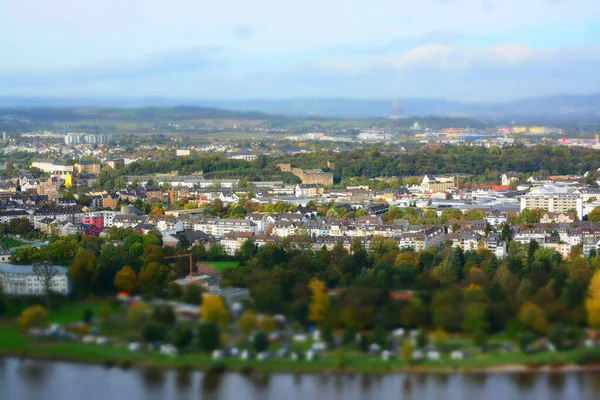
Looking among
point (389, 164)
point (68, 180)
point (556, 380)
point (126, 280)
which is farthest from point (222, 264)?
point (389, 164)

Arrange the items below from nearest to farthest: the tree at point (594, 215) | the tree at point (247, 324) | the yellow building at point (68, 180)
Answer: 1. the tree at point (247, 324)
2. the tree at point (594, 215)
3. the yellow building at point (68, 180)

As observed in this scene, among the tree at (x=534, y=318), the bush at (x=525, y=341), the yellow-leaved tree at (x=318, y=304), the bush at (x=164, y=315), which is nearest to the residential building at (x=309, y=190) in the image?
the yellow-leaved tree at (x=318, y=304)

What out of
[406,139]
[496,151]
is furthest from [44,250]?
[406,139]

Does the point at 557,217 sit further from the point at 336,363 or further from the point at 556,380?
the point at 336,363

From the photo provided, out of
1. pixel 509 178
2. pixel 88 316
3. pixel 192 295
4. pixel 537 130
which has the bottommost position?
pixel 509 178

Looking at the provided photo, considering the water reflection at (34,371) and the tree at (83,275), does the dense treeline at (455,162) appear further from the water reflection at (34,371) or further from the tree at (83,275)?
the water reflection at (34,371)

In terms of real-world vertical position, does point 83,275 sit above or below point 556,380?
above

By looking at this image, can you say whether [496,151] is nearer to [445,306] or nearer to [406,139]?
[406,139]
